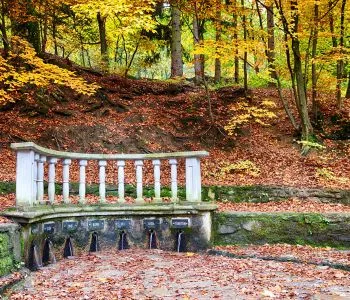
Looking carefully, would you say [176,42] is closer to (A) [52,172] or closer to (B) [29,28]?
(B) [29,28]

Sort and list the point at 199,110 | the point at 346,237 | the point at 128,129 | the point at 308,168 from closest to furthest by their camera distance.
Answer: the point at 346,237 < the point at 308,168 < the point at 128,129 < the point at 199,110

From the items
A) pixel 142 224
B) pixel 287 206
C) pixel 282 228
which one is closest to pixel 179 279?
pixel 142 224

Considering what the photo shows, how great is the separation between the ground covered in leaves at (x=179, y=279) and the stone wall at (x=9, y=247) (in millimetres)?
331

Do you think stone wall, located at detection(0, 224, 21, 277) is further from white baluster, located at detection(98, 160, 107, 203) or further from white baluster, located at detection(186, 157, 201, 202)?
white baluster, located at detection(186, 157, 201, 202)

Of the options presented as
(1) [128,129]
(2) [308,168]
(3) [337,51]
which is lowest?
(2) [308,168]

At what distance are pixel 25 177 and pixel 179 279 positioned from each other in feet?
9.05

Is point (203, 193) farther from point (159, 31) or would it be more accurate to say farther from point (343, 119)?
point (159, 31)

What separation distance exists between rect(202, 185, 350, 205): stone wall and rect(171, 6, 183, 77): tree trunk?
8.54 m

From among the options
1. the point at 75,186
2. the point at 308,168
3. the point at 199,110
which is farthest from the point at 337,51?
the point at 75,186

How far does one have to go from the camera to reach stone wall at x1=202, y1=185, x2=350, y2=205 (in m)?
10.6

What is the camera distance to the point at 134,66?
24.4 m

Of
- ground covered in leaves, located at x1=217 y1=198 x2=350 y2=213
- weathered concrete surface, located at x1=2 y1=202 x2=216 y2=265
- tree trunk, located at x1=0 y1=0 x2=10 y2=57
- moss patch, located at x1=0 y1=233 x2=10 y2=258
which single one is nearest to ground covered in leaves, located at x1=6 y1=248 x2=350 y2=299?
moss patch, located at x1=0 y1=233 x2=10 y2=258

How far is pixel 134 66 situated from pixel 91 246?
1773cm

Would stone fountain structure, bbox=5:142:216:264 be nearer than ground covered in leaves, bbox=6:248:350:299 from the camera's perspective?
No
